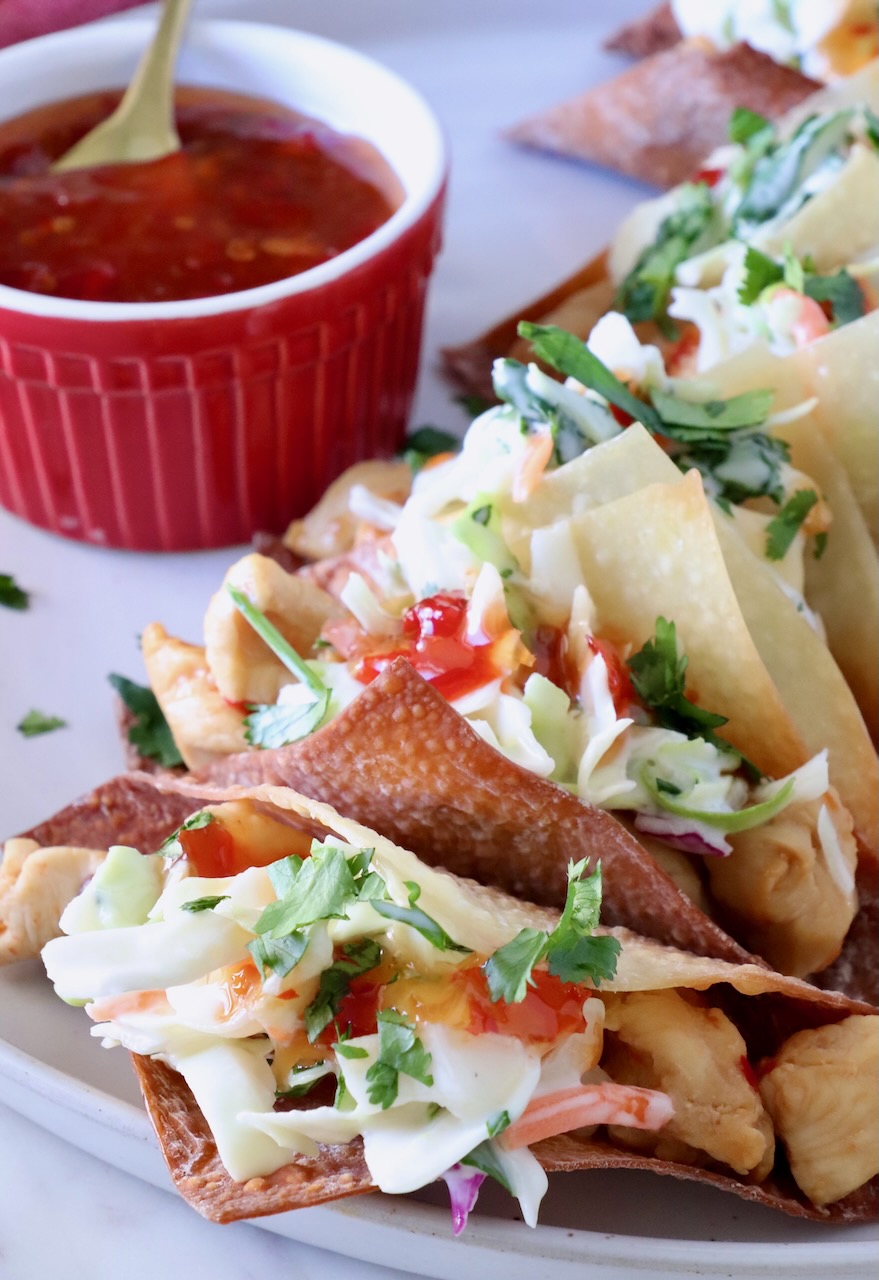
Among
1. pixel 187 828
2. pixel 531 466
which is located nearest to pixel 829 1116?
pixel 187 828

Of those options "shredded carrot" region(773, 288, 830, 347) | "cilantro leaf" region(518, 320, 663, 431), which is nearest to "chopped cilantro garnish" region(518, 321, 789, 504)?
"cilantro leaf" region(518, 320, 663, 431)

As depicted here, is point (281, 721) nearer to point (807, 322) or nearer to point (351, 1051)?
point (351, 1051)

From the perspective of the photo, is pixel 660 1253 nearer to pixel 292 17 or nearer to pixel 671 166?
pixel 671 166

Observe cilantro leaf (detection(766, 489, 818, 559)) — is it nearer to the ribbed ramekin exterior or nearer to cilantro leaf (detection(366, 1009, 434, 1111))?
the ribbed ramekin exterior

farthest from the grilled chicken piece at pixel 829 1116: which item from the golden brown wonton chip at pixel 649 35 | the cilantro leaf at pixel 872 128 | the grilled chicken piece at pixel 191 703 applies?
the golden brown wonton chip at pixel 649 35

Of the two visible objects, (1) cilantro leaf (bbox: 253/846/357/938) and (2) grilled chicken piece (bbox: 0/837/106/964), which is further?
(2) grilled chicken piece (bbox: 0/837/106/964)
